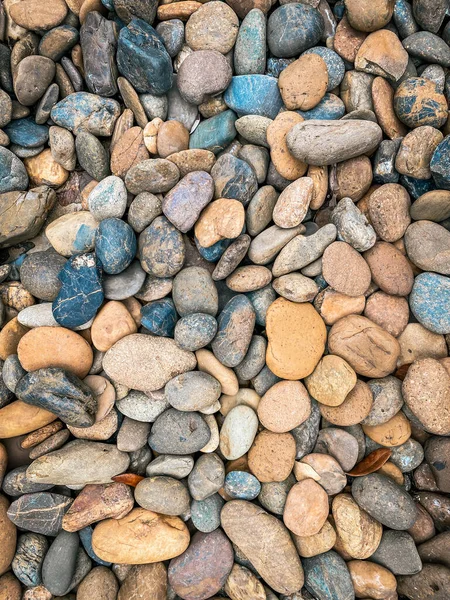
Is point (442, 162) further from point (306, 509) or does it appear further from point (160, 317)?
point (306, 509)

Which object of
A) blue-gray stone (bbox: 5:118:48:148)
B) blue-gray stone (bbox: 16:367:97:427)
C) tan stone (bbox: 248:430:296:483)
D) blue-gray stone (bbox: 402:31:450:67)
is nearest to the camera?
blue-gray stone (bbox: 16:367:97:427)

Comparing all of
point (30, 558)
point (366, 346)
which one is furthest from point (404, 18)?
point (30, 558)

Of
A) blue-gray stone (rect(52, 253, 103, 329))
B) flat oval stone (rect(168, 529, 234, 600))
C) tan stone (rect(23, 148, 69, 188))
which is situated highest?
tan stone (rect(23, 148, 69, 188))

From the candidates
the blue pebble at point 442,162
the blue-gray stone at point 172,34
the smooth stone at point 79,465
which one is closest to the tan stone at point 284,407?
the smooth stone at point 79,465

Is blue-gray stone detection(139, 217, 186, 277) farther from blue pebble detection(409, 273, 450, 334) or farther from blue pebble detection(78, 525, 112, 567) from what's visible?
blue pebble detection(78, 525, 112, 567)

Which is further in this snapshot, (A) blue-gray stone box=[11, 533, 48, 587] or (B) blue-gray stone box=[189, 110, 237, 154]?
(B) blue-gray stone box=[189, 110, 237, 154]

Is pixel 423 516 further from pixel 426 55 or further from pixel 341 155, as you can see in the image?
pixel 426 55

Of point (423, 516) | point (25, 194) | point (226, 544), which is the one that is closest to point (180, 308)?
point (25, 194)

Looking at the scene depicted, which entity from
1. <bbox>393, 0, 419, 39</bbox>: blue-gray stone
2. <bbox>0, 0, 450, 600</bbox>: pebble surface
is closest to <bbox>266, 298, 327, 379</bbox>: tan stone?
<bbox>0, 0, 450, 600</bbox>: pebble surface
